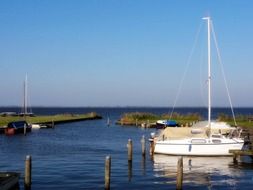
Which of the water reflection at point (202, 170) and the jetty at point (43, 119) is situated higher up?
the jetty at point (43, 119)

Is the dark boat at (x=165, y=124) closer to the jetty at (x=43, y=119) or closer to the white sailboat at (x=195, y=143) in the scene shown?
the jetty at (x=43, y=119)

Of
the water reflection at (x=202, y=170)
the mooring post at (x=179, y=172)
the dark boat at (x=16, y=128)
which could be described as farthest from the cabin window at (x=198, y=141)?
the dark boat at (x=16, y=128)

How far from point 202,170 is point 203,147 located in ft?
25.6

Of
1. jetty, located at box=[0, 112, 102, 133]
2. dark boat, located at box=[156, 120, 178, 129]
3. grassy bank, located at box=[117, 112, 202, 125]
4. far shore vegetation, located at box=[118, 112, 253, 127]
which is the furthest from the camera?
grassy bank, located at box=[117, 112, 202, 125]

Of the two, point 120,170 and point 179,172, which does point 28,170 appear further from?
point 120,170

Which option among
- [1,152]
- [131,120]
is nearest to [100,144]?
[1,152]

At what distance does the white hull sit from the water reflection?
0.73 m

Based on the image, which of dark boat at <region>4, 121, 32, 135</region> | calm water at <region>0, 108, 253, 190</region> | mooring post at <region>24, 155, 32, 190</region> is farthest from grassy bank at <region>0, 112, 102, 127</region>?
mooring post at <region>24, 155, 32, 190</region>

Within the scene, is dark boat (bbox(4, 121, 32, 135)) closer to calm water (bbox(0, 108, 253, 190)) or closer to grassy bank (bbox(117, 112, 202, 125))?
calm water (bbox(0, 108, 253, 190))

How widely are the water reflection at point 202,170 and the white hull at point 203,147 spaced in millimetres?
731

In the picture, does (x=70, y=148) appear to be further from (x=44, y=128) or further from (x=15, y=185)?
(x=44, y=128)

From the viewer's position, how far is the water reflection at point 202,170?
39.0 meters

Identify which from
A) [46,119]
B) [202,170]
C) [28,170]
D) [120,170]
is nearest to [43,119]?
[46,119]

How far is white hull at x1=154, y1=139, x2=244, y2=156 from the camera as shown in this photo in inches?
2040
